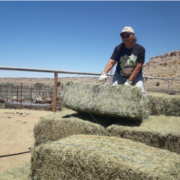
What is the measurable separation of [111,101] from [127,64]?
0.83 metres

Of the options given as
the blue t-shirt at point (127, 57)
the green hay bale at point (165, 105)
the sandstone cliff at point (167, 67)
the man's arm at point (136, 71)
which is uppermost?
the sandstone cliff at point (167, 67)

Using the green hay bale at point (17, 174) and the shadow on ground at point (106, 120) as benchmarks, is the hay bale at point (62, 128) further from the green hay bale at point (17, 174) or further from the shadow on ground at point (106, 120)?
the green hay bale at point (17, 174)

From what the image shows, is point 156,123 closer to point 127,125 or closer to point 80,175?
point 127,125

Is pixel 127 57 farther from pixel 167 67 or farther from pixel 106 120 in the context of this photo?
pixel 167 67

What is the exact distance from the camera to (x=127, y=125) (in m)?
2.61

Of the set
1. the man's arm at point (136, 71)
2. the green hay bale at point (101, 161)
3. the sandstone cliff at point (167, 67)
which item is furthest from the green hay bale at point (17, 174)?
the sandstone cliff at point (167, 67)

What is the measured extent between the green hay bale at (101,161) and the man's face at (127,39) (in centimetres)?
170

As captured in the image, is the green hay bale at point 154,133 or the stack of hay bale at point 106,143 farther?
the green hay bale at point 154,133

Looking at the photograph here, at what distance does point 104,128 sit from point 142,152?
0.99m

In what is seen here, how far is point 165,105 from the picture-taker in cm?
328

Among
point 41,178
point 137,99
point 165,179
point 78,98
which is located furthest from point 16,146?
point 165,179

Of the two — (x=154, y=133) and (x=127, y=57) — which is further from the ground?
(x=127, y=57)

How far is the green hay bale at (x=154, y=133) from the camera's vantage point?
2238 mm

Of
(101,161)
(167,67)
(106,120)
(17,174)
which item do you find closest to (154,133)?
(106,120)
